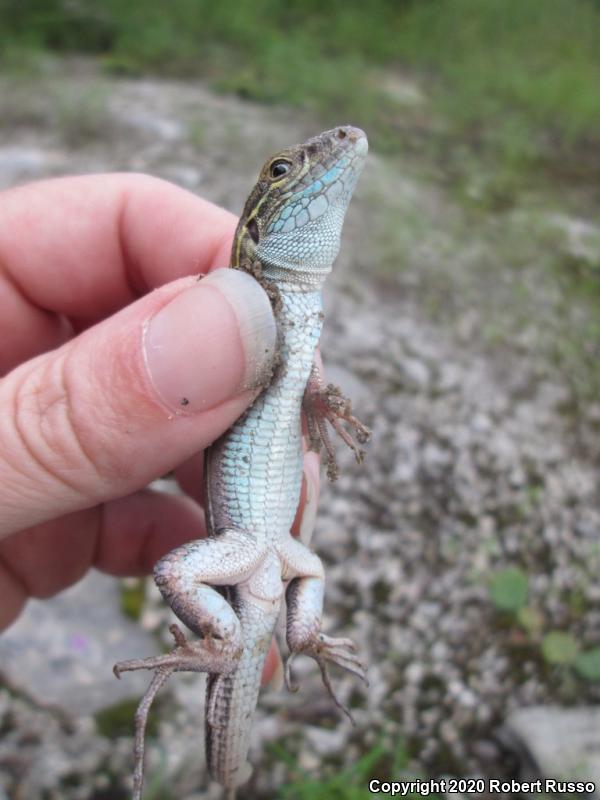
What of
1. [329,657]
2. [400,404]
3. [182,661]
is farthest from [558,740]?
[400,404]

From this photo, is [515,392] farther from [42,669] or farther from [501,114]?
[501,114]

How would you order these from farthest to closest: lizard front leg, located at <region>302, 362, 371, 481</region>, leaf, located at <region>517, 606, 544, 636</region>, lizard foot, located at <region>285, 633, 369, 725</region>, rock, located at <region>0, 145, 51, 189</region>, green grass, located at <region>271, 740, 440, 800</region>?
1. rock, located at <region>0, 145, 51, 189</region>
2. leaf, located at <region>517, 606, 544, 636</region>
3. green grass, located at <region>271, 740, 440, 800</region>
4. lizard foot, located at <region>285, 633, 369, 725</region>
5. lizard front leg, located at <region>302, 362, 371, 481</region>

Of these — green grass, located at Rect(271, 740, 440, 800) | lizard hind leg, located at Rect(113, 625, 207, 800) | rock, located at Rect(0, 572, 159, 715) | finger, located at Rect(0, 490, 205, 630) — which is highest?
lizard hind leg, located at Rect(113, 625, 207, 800)

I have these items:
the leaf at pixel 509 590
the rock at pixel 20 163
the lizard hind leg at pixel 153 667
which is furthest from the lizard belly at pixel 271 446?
the rock at pixel 20 163

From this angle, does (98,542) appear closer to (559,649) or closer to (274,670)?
Result: (274,670)

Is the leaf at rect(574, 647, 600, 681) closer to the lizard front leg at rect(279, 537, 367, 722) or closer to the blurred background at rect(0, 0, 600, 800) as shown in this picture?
the blurred background at rect(0, 0, 600, 800)

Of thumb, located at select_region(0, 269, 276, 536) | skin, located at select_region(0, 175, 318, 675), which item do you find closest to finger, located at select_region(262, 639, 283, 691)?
skin, located at select_region(0, 175, 318, 675)

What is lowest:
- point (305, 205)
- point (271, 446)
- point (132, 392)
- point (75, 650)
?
point (75, 650)
